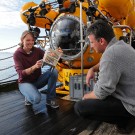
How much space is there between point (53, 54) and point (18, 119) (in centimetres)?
94

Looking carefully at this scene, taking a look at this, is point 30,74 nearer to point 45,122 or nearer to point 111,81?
point 45,122

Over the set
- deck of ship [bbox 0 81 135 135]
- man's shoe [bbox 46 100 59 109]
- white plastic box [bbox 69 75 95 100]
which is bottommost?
deck of ship [bbox 0 81 135 135]

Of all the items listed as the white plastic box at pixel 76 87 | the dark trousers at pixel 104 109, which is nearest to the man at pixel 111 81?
the dark trousers at pixel 104 109

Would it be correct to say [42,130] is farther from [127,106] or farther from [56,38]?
[56,38]

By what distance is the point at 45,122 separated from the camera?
9.58 ft

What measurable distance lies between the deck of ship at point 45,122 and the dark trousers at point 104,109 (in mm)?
371

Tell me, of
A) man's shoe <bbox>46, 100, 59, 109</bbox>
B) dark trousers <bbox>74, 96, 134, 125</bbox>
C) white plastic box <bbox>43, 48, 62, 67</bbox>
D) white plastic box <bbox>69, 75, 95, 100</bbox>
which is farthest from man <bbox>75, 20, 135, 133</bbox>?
white plastic box <bbox>69, 75, 95, 100</bbox>

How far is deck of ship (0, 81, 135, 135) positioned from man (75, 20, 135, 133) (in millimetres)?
437

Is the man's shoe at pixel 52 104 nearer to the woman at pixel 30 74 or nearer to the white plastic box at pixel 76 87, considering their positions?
the woman at pixel 30 74

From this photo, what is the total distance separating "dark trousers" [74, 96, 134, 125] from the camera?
6.88ft

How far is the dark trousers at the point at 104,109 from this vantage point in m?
2.10

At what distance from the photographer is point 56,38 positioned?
3.89 meters

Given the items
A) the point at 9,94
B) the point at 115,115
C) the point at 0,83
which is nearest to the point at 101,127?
the point at 115,115

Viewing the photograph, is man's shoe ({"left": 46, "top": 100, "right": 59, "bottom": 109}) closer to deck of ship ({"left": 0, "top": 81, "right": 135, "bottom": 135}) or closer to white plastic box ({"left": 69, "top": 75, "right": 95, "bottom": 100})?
deck of ship ({"left": 0, "top": 81, "right": 135, "bottom": 135})
